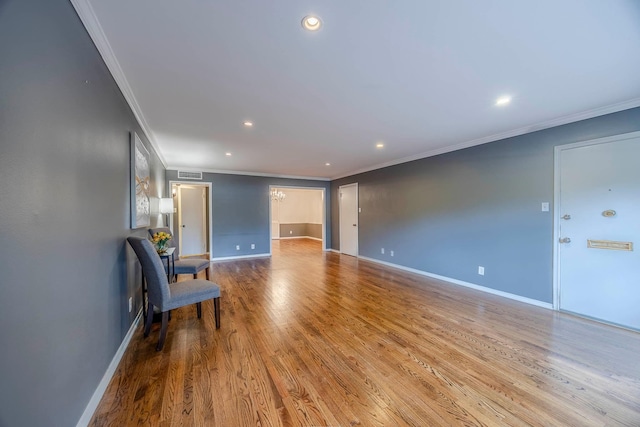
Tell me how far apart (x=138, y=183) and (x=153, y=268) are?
1070 mm

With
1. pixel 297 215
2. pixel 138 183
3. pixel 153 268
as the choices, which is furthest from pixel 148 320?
pixel 297 215

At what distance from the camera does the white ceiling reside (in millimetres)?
Answer: 1383

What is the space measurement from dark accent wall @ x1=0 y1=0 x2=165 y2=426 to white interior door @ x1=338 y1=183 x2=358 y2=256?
534 centimetres

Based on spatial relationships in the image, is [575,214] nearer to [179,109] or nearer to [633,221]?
[633,221]

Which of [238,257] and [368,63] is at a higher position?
[368,63]

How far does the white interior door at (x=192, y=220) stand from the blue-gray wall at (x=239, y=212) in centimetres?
97

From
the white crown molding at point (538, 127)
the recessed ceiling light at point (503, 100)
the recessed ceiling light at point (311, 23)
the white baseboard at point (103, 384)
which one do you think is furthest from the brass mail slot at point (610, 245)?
the white baseboard at point (103, 384)

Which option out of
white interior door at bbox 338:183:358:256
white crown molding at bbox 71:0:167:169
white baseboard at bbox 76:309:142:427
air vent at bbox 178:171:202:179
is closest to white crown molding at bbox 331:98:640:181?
white interior door at bbox 338:183:358:256

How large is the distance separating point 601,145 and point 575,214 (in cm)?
80

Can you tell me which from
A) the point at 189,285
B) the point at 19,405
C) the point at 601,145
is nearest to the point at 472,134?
the point at 601,145

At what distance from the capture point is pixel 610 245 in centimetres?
261

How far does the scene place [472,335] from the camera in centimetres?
238

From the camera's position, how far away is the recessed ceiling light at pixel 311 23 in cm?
141

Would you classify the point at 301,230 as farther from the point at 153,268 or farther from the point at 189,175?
the point at 153,268
